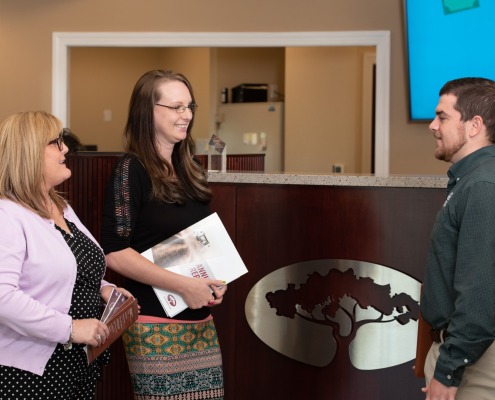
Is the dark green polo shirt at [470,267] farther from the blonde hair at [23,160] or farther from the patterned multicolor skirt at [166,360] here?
the blonde hair at [23,160]

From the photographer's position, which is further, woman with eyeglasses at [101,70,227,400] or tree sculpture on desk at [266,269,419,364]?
tree sculpture on desk at [266,269,419,364]

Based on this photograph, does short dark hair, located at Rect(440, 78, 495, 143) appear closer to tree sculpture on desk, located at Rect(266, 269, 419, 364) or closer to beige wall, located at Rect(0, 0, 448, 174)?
tree sculpture on desk, located at Rect(266, 269, 419, 364)

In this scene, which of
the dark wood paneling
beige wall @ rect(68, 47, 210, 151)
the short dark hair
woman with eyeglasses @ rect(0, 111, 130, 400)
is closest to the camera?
woman with eyeglasses @ rect(0, 111, 130, 400)

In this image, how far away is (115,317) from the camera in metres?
1.80

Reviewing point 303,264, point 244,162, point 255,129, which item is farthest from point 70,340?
point 255,129

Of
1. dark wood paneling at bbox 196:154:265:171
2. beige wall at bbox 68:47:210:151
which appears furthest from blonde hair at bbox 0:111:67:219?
beige wall at bbox 68:47:210:151

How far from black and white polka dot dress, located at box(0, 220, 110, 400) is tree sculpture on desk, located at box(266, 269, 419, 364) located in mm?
1034

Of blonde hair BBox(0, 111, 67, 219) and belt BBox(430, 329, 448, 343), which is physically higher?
blonde hair BBox(0, 111, 67, 219)

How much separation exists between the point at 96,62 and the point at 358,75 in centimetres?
347

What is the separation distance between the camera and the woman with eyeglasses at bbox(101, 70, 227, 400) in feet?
6.79

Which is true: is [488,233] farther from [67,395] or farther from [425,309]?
[67,395]

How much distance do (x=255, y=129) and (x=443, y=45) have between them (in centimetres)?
388

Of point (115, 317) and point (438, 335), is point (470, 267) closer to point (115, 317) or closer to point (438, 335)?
point (438, 335)

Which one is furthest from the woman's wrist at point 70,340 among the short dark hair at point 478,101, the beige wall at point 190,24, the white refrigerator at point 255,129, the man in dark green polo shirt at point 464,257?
the white refrigerator at point 255,129
